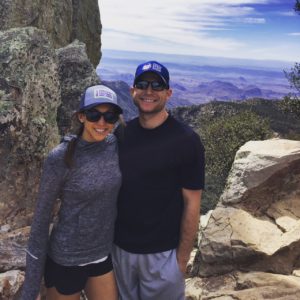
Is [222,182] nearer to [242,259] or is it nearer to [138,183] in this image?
[242,259]

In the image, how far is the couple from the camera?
15.3 feet

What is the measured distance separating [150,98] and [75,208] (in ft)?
5.41

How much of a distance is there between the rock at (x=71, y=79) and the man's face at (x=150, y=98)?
3193 millimetres

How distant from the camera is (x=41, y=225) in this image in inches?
183

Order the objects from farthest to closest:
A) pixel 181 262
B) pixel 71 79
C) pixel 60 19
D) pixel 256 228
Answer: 1. pixel 60 19
2. pixel 256 228
3. pixel 71 79
4. pixel 181 262

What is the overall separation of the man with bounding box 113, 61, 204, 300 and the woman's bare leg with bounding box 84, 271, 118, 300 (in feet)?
0.69

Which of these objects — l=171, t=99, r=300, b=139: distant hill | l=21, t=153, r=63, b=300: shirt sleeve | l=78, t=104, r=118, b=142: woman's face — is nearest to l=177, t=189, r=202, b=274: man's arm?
l=78, t=104, r=118, b=142: woman's face

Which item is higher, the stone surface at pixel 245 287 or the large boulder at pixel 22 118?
the large boulder at pixel 22 118

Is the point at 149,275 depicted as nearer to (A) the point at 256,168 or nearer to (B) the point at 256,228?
(B) the point at 256,228

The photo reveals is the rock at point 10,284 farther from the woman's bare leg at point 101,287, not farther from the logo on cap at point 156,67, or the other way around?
the logo on cap at point 156,67

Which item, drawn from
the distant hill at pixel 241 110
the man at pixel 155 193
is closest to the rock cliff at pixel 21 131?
the man at pixel 155 193

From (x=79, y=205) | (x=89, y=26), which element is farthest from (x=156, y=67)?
(x=89, y=26)

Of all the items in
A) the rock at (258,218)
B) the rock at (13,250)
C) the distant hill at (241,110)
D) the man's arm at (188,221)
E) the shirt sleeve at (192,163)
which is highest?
the shirt sleeve at (192,163)

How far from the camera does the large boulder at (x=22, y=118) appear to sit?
20.6 feet
